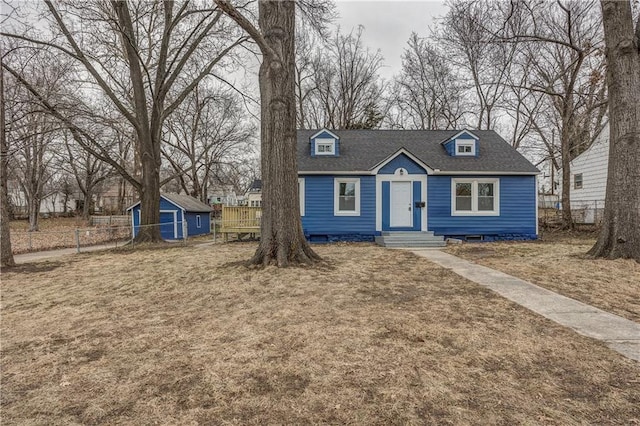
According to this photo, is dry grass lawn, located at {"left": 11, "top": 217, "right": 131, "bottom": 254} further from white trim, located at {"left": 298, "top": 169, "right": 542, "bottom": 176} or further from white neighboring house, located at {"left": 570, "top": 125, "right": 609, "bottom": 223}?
white neighboring house, located at {"left": 570, "top": 125, "right": 609, "bottom": 223}

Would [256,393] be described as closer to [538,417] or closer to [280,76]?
[538,417]

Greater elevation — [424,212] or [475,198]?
[475,198]

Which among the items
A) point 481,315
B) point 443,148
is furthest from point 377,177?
point 481,315

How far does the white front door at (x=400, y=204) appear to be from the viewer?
44.8 ft

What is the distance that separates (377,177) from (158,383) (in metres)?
11.8

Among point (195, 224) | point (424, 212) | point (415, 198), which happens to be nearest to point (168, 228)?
point (195, 224)

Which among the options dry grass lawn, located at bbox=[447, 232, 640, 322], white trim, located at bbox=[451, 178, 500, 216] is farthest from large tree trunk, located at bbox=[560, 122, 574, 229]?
dry grass lawn, located at bbox=[447, 232, 640, 322]

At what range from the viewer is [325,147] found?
1469 cm

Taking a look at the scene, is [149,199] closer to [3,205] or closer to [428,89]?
[3,205]

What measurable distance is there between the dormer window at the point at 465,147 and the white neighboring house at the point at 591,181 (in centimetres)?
805

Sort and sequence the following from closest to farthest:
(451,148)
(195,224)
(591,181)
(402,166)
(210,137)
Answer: (402,166) < (451,148) < (591,181) < (195,224) < (210,137)

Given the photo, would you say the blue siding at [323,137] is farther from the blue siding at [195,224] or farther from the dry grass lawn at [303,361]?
the blue siding at [195,224]

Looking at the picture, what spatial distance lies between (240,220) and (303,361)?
12.3m

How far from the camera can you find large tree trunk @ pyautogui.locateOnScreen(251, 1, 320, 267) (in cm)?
729
